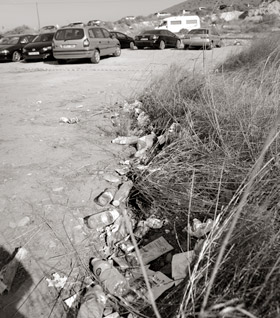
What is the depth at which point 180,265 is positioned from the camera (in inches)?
82.0

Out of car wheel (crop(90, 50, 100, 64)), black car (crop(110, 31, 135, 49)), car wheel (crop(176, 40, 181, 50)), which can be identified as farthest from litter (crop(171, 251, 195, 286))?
car wheel (crop(176, 40, 181, 50))

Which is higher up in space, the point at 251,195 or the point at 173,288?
the point at 251,195

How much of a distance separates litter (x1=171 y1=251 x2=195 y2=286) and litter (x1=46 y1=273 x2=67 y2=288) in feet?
2.41

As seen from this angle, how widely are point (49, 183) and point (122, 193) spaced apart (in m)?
0.80

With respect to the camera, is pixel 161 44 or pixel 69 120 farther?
pixel 161 44

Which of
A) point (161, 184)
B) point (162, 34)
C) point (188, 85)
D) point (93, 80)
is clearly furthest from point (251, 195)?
point (162, 34)

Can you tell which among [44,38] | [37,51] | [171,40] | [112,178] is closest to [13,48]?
[44,38]

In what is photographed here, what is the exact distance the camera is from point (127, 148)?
4.25 meters

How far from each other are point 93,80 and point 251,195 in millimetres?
7673

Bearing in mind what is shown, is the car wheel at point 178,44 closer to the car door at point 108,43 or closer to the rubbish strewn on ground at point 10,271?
the car door at point 108,43

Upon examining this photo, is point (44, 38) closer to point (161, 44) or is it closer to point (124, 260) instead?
point (161, 44)

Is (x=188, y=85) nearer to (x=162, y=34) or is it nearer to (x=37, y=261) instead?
(x=37, y=261)

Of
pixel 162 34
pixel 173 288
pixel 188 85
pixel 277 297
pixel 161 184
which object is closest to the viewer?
pixel 277 297

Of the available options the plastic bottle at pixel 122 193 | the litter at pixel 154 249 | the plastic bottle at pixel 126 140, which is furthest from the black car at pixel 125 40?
the litter at pixel 154 249
